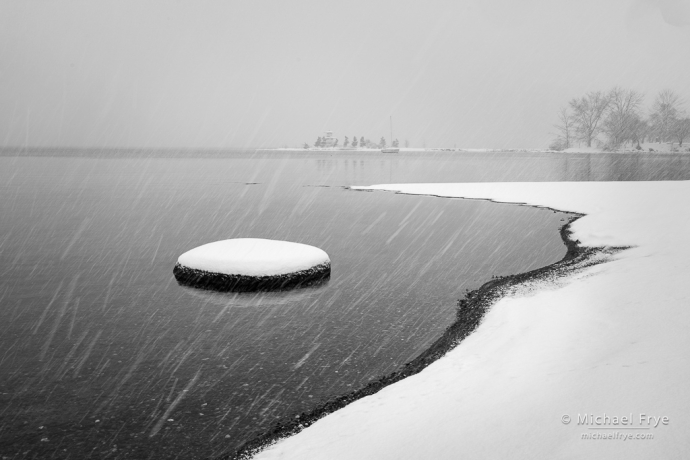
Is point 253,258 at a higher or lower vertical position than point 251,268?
higher

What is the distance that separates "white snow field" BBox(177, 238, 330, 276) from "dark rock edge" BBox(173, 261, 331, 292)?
10 cm

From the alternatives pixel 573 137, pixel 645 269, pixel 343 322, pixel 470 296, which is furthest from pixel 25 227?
pixel 573 137

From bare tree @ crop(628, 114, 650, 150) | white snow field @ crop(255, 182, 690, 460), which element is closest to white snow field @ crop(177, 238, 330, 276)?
white snow field @ crop(255, 182, 690, 460)

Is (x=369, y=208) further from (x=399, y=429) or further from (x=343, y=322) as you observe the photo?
(x=399, y=429)

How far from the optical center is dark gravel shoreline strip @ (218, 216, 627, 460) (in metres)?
5.89

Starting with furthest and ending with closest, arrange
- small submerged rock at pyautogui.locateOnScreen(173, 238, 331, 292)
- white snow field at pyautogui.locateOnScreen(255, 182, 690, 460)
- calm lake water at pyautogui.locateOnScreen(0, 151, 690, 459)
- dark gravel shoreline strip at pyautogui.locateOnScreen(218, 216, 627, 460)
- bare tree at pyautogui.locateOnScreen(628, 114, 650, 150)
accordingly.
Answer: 1. bare tree at pyautogui.locateOnScreen(628, 114, 650, 150)
2. small submerged rock at pyautogui.locateOnScreen(173, 238, 331, 292)
3. calm lake water at pyautogui.locateOnScreen(0, 151, 690, 459)
4. dark gravel shoreline strip at pyautogui.locateOnScreen(218, 216, 627, 460)
5. white snow field at pyautogui.locateOnScreen(255, 182, 690, 460)

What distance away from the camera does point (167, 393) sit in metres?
7.05

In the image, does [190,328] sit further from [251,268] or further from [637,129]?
[637,129]

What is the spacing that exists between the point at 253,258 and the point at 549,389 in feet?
26.7

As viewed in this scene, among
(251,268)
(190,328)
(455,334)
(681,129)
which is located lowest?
(190,328)

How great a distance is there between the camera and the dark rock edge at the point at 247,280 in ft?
39.8

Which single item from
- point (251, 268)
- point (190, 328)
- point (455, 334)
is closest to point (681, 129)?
point (251, 268)

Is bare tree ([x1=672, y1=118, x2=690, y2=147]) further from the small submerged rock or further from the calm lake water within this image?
the small submerged rock

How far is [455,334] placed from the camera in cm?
883
